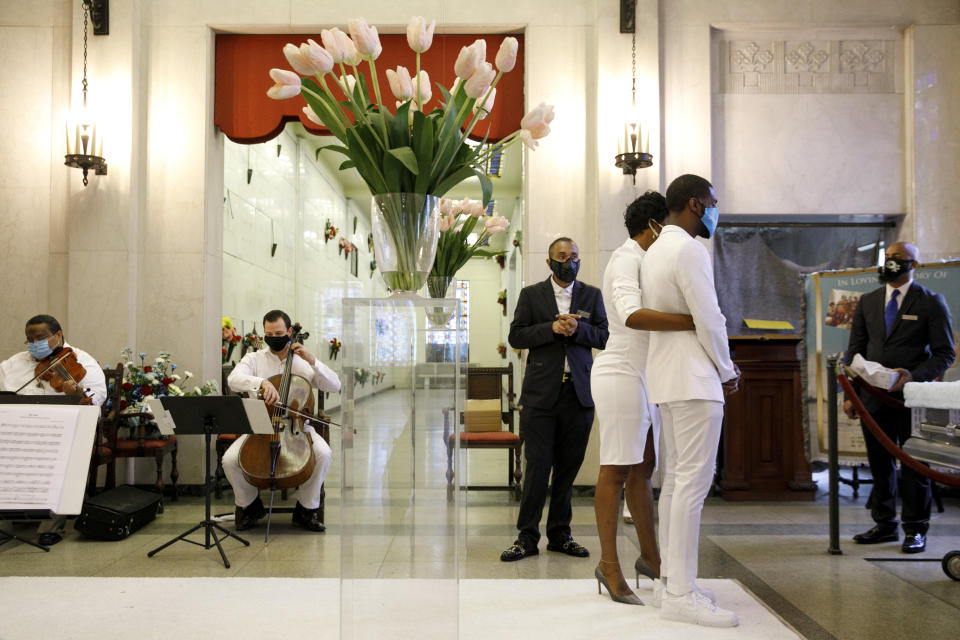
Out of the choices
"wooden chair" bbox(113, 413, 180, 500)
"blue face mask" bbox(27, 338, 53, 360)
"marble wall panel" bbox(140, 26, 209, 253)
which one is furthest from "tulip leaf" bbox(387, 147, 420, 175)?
"marble wall panel" bbox(140, 26, 209, 253)

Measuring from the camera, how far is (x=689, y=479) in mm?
3027

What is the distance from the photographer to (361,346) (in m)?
2.54

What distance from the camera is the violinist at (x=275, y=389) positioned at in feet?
15.8

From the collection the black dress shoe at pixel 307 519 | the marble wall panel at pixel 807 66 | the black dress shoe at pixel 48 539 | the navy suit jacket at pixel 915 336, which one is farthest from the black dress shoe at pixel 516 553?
the marble wall panel at pixel 807 66

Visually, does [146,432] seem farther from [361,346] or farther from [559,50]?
[559,50]

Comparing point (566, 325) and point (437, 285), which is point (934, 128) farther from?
point (437, 285)

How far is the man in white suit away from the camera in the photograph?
3.00 metres

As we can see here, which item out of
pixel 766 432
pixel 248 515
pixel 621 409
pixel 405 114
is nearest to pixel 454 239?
pixel 621 409

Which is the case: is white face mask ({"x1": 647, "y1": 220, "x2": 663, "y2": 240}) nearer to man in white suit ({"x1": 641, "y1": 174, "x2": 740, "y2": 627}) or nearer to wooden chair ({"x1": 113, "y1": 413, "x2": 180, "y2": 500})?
man in white suit ({"x1": 641, "y1": 174, "x2": 740, "y2": 627})

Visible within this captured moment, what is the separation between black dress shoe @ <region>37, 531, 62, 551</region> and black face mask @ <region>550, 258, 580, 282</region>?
10.9ft

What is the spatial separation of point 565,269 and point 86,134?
3.97 m

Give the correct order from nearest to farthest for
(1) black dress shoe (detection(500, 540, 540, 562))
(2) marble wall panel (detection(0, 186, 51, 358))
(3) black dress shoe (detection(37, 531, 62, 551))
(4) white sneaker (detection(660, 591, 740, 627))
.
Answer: (4) white sneaker (detection(660, 591, 740, 627)), (1) black dress shoe (detection(500, 540, 540, 562)), (3) black dress shoe (detection(37, 531, 62, 551)), (2) marble wall panel (detection(0, 186, 51, 358))

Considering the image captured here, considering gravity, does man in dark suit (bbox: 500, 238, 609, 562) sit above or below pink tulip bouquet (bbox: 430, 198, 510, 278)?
below

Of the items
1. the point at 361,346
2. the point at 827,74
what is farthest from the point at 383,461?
the point at 827,74
